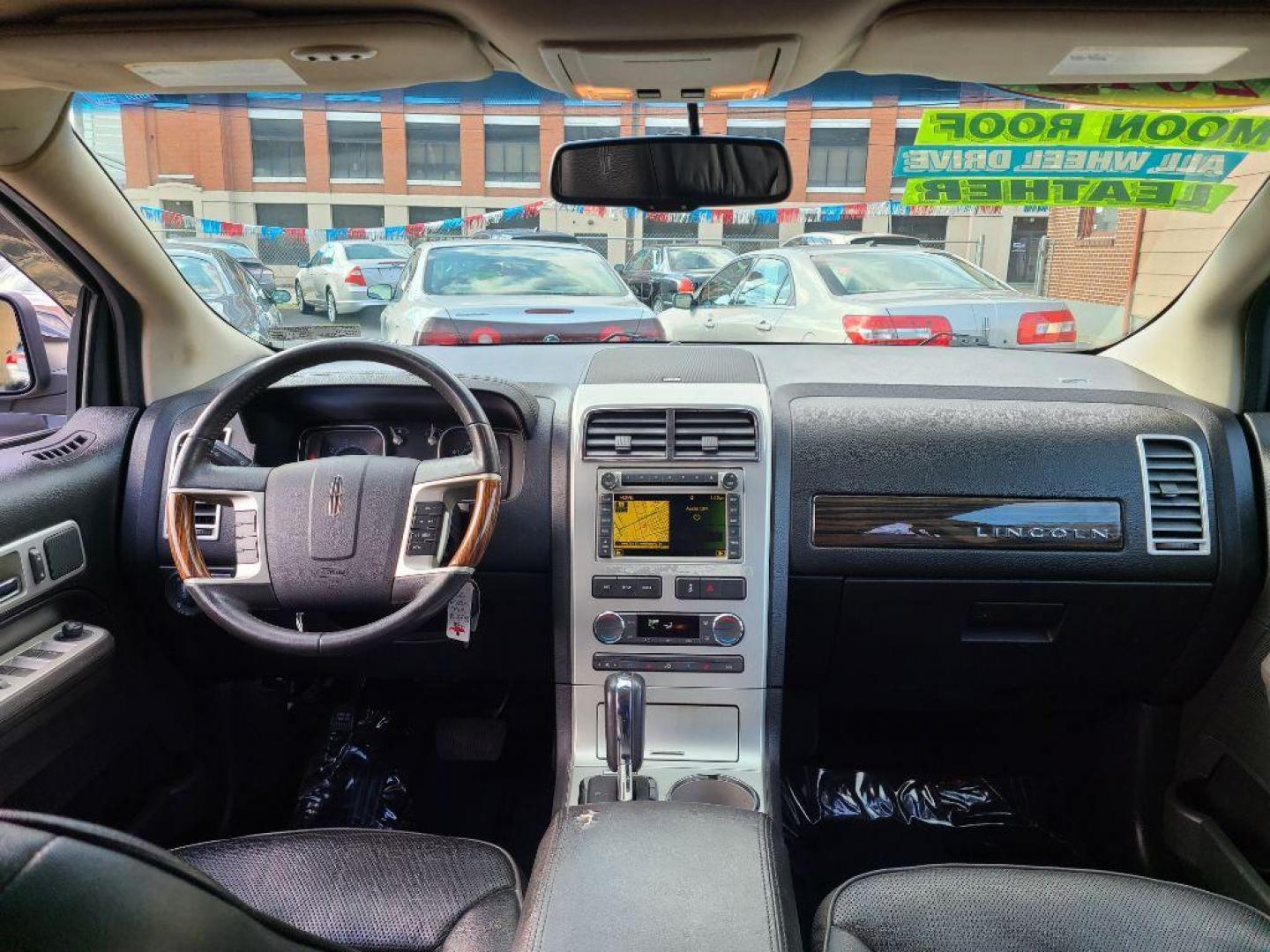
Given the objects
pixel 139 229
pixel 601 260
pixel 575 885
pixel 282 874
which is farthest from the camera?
pixel 601 260

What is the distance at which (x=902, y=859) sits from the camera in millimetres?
2797

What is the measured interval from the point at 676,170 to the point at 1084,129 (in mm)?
1271

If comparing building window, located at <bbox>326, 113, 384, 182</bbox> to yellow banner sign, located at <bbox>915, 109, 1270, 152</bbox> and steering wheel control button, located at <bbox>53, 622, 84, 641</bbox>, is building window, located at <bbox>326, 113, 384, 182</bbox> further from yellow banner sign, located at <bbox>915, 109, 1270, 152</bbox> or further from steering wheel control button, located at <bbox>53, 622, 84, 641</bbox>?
steering wheel control button, located at <bbox>53, 622, 84, 641</bbox>

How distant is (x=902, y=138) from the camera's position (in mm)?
2754

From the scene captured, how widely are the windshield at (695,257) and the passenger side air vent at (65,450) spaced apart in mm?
2050

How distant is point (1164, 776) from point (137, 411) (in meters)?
3.02

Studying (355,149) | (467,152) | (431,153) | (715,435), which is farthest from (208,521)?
(355,149)

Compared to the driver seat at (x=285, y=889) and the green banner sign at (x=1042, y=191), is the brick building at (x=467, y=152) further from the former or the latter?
the driver seat at (x=285, y=889)

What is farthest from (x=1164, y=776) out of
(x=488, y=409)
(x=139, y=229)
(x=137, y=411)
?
(x=139, y=229)

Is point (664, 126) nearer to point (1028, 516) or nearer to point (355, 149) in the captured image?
point (1028, 516)

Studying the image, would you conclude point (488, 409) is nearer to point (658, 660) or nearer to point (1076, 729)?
point (658, 660)

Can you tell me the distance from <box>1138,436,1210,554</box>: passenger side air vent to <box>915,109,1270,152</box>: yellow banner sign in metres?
0.82

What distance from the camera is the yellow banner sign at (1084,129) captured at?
8.02 ft

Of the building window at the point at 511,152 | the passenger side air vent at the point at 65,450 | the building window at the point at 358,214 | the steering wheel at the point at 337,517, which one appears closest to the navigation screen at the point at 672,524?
the steering wheel at the point at 337,517
